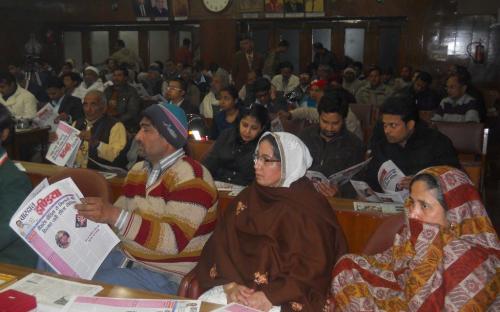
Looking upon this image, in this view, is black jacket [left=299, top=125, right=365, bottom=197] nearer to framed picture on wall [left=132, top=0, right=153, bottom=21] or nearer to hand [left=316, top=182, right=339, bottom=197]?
hand [left=316, top=182, right=339, bottom=197]

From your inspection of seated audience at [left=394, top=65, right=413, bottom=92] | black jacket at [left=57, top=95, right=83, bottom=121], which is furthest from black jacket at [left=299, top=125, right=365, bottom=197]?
seated audience at [left=394, top=65, right=413, bottom=92]

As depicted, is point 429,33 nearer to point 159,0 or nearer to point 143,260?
point 159,0

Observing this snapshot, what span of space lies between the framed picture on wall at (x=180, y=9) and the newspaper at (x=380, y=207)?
10.00 metres

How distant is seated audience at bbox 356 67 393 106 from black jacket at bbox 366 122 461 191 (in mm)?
5362

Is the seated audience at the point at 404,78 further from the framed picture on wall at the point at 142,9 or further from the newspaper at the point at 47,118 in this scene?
the framed picture on wall at the point at 142,9

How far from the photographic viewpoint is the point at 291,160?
2.36 meters

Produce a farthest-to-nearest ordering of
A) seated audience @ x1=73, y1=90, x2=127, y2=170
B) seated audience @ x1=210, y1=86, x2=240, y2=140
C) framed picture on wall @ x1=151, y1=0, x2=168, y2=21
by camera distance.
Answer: framed picture on wall @ x1=151, y1=0, x2=168, y2=21, seated audience @ x1=210, y1=86, x2=240, y2=140, seated audience @ x1=73, y1=90, x2=127, y2=170

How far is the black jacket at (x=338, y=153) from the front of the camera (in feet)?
12.6

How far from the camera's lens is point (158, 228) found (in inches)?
87.5

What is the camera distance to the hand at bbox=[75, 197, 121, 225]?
6.78 ft

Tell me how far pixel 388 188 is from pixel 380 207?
26cm

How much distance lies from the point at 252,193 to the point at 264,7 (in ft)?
31.2

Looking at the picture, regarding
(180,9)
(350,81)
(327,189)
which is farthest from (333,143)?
(180,9)

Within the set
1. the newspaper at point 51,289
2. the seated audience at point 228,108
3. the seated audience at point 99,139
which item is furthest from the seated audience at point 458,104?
the newspaper at point 51,289
